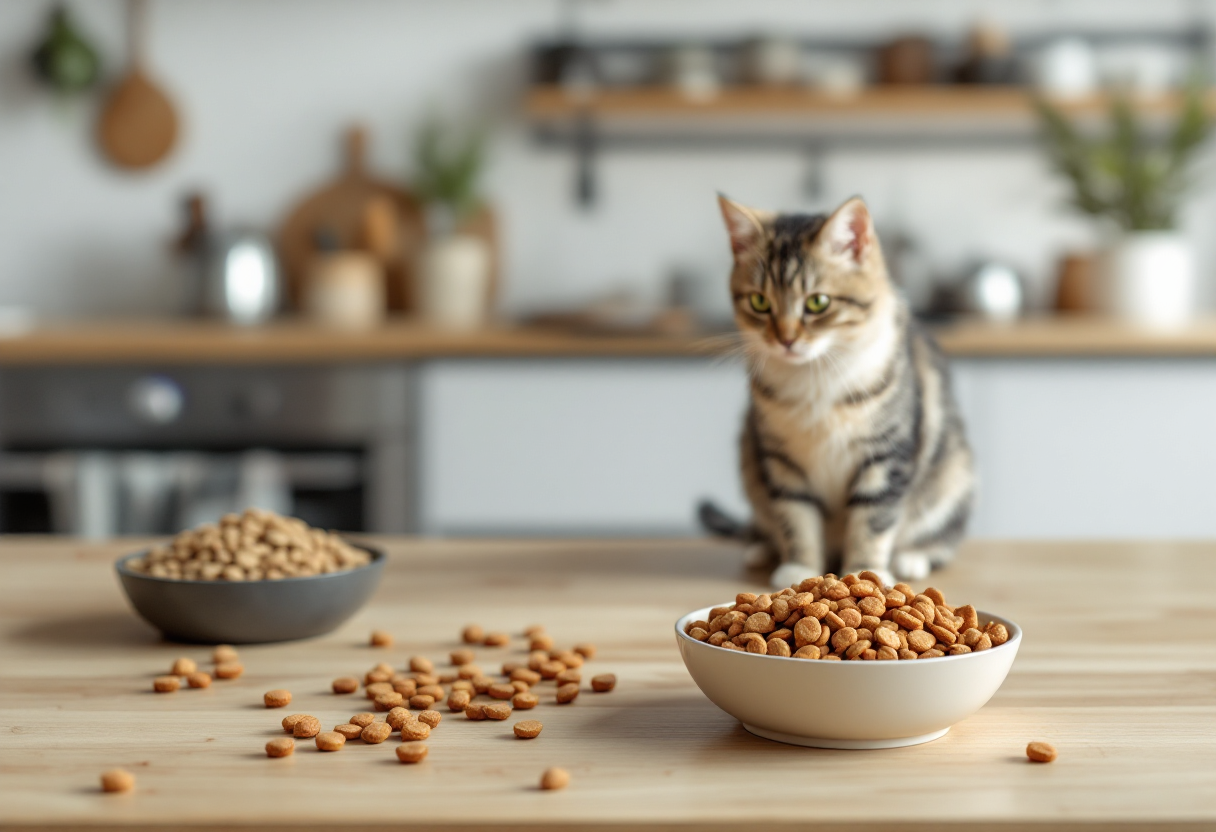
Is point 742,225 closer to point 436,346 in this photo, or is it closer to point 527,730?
point 527,730

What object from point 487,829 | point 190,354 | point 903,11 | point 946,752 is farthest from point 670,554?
point 903,11

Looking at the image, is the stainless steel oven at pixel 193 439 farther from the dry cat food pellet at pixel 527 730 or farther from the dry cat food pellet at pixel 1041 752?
→ the dry cat food pellet at pixel 1041 752

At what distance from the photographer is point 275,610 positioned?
1067mm

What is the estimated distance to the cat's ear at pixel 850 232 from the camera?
130cm

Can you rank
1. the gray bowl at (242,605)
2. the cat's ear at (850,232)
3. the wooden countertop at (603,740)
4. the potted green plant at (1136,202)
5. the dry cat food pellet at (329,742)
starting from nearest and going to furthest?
the wooden countertop at (603,740) < the dry cat food pellet at (329,742) < the gray bowl at (242,605) < the cat's ear at (850,232) < the potted green plant at (1136,202)

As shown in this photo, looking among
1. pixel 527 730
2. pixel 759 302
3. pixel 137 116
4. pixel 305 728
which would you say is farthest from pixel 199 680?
pixel 137 116

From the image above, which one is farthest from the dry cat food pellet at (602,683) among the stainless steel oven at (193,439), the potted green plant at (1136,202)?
the potted green plant at (1136,202)

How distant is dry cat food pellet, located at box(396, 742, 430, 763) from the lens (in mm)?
783

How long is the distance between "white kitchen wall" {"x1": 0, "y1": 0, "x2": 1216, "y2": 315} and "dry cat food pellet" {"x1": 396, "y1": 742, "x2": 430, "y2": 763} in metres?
2.76

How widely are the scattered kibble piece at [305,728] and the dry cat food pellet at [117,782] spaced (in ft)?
0.40

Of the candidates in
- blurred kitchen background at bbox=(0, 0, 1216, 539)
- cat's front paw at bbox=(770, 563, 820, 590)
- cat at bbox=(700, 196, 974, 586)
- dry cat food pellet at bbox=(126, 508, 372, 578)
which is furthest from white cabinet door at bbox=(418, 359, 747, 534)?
dry cat food pellet at bbox=(126, 508, 372, 578)

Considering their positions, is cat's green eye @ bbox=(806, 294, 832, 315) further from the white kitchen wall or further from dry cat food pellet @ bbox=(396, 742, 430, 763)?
the white kitchen wall

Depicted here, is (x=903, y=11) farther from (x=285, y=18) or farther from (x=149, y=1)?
(x=149, y=1)

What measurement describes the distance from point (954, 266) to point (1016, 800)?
9.48ft
